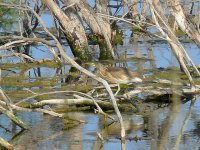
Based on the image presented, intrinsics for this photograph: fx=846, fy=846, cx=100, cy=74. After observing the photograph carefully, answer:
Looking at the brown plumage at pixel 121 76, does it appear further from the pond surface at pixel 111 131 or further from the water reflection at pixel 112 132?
the water reflection at pixel 112 132

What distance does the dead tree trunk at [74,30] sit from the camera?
18828mm

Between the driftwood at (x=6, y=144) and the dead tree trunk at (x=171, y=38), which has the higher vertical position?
the dead tree trunk at (x=171, y=38)

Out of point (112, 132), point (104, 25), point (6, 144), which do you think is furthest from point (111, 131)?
point (104, 25)

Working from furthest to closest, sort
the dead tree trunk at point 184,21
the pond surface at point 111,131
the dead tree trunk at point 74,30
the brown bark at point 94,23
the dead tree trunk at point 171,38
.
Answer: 1. the dead tree trunk at point 74,30
2. the brown bark at point 94,23
3. the dead tree trunk at point 184,21
4. the dead tree trunk at point 171,38
5. the pond surface at point 111,131

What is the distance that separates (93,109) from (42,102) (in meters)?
0.85

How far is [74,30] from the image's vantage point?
1934 centimetres

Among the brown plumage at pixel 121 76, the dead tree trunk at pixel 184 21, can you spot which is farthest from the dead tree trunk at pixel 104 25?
the dead tree trunk at pixel 184 21

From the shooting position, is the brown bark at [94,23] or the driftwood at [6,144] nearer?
the driftwood at [6,144]

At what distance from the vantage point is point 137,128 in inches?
462

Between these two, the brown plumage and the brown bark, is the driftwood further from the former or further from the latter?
the brown bark

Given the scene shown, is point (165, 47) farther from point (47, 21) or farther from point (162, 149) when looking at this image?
point (162, 149)

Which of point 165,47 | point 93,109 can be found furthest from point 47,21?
point 93,109

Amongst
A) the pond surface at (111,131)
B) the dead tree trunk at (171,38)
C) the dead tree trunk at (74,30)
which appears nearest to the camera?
the pond surface at (111,131)

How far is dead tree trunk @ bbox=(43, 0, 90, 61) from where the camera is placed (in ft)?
61.8
